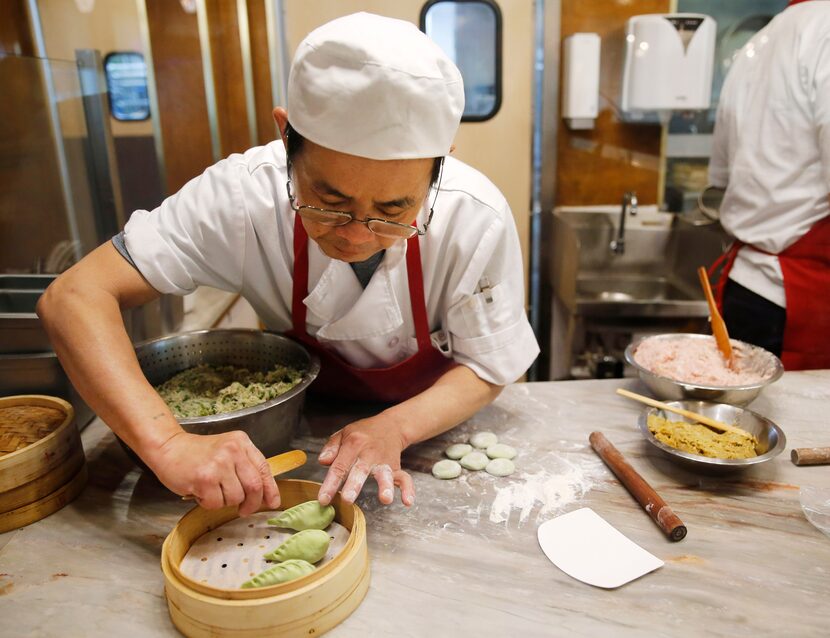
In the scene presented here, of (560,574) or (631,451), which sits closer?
(560,574)

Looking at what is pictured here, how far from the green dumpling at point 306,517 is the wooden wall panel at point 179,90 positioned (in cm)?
213

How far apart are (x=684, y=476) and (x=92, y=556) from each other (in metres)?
1.20

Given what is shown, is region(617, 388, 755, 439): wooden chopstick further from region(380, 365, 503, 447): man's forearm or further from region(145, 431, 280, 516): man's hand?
region(145, 431, 280, 516): man's hand

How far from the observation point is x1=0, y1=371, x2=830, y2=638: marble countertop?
98cm

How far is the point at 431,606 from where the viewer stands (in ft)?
3.32

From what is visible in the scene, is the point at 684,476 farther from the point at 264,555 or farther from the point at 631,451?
the point at 264,555

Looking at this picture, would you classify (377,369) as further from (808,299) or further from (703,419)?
(808,299)

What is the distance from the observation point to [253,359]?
1599mm

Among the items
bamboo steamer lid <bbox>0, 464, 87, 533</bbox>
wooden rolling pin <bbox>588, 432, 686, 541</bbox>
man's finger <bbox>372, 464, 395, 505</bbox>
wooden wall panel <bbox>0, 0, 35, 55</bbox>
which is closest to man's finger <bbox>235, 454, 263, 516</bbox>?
man's finger <bbox>372, 464, 395, 505</bbox>

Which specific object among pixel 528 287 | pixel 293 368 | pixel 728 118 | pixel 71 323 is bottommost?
pixel 528 287

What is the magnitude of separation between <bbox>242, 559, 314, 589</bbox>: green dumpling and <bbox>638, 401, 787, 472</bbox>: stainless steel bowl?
802mm

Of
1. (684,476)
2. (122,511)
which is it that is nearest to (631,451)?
(684,476)

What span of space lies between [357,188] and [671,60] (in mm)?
2716

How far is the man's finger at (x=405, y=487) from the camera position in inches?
45.3
